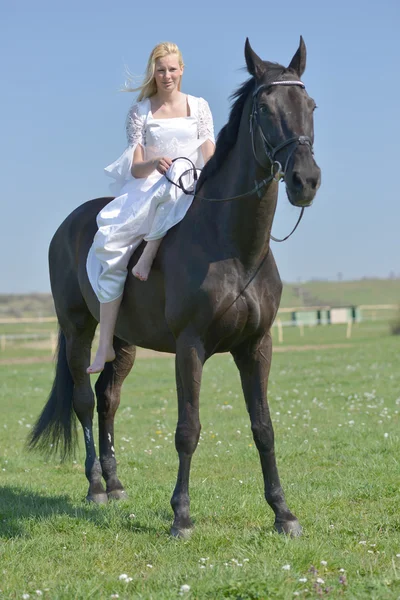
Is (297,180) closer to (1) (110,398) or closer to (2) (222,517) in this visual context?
(2) (222,517)

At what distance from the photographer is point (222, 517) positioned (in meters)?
6.38

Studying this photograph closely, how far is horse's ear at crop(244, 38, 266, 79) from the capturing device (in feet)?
18.6

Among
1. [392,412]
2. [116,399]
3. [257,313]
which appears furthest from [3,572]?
[392,412]

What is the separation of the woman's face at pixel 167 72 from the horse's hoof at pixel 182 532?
3663 millimetres

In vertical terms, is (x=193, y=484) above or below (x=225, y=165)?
below

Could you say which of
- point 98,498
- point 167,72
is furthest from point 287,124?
point 98,498

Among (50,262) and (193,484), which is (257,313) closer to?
(193,484)

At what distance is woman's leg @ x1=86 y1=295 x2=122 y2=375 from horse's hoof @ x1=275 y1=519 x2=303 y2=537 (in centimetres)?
217

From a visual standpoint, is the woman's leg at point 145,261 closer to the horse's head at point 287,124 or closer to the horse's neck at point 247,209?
the horse's neck at point 247,209

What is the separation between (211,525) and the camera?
20.1ft

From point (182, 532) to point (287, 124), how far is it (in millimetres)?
3152

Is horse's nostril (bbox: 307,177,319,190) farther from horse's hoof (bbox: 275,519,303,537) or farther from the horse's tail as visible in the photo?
the horse's tail

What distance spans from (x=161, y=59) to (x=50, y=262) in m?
2.94

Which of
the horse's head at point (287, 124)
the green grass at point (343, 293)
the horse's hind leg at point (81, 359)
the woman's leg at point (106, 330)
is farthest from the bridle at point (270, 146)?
the green grass at point (343, 293)
